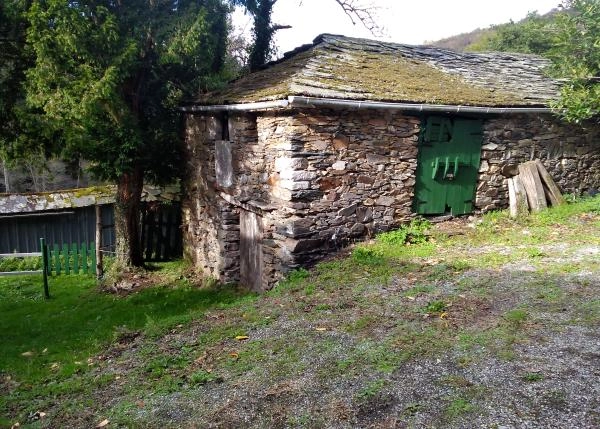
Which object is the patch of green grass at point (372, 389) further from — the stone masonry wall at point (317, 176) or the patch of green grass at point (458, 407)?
the stone masonry wall at point (317, 176)


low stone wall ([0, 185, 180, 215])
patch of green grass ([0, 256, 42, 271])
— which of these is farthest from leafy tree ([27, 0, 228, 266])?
patch of green grass ([0, 256, 42, 271])

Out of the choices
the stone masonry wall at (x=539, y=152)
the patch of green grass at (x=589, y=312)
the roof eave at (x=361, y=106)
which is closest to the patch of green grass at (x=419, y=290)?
the patch of green grass at (x=589, y=312)

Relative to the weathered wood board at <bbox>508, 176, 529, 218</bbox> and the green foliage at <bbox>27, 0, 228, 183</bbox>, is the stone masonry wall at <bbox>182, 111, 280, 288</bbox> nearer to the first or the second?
the green foliage at <bbox>27, 0, 228, 183</bbox>

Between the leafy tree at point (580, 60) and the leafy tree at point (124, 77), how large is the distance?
6.78 meters

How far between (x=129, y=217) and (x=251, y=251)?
3468 millimetres

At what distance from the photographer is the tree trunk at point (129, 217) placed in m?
10.5

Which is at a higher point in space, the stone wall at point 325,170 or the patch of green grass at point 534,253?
the stone wall at point 325,170

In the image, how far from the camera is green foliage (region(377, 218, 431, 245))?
7.88m

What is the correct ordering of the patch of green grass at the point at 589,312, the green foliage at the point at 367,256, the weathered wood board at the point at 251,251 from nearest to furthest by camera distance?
the patch of green grass at the point at 589,312, the green foliage at the point at 367,256, the weathered wood board at the point at 251,251

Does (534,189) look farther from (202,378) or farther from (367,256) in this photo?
(202,378)

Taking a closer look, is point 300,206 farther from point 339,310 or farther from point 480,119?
point 480,119

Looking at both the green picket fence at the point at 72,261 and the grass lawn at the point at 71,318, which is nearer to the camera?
the grass lawn at the point at 71,318

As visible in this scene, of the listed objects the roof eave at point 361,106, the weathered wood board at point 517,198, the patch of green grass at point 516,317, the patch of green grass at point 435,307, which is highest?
the roof eave at point 361,106

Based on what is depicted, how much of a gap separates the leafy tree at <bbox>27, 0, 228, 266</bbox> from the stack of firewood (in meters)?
6.40
